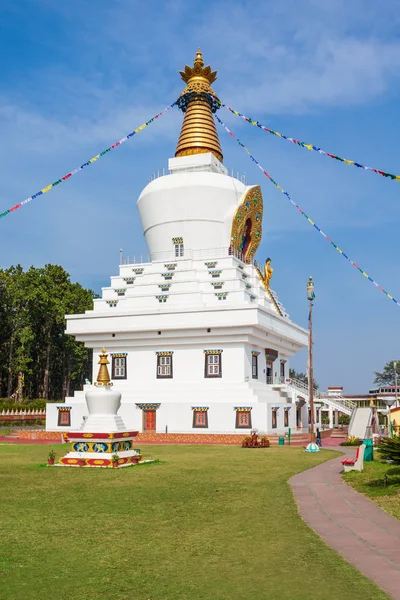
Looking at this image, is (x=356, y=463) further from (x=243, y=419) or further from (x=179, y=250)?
(x=179, y=250)

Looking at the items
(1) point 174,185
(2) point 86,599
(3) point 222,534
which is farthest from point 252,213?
(2) point 86,599

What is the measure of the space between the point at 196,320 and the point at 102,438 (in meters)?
15.2

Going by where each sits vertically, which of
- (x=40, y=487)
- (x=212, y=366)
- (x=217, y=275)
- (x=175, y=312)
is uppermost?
(x=217, y=275)

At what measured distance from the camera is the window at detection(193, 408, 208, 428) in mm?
→ 31844

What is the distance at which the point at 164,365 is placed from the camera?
34.7m

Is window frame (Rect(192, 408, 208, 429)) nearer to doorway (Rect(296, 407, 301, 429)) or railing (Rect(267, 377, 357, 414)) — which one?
railing (Rect(267, 377, 357, 414))

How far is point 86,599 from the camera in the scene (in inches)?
241

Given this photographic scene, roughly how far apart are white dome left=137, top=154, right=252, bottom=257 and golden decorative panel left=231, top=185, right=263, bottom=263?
1.38ft

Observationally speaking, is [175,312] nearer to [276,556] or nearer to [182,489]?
[182,489]

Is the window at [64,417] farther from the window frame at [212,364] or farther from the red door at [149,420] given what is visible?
the window frame at [212,364]

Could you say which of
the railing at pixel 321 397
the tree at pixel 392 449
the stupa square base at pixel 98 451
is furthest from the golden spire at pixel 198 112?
the tree at pixel 392 449

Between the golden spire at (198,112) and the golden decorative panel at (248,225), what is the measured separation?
14.3 ft

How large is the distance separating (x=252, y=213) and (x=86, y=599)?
34835mm

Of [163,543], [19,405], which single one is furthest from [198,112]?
[163,543]
